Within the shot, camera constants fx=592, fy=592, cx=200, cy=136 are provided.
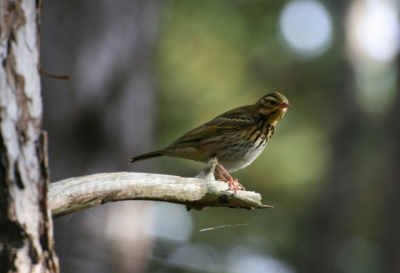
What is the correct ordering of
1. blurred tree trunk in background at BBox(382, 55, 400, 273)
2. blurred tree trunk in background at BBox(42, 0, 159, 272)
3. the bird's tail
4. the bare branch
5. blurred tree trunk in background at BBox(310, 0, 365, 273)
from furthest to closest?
blurred tree trunk in background at BBox(310, 0, 365, 273) → blurred tree trunk in background at BBox(382, 55, 400, 273) → blurred tree trunk in background at BBox(42, 0, 159, 272) → the bird's tail → the bare branch

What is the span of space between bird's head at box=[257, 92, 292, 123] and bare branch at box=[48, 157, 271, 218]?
6.94 feet

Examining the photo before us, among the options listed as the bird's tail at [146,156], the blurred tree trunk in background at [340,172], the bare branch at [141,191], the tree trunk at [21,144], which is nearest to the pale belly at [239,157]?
the bird's tail at [146,156]

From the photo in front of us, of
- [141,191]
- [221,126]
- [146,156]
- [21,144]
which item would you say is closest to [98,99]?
[146,156]

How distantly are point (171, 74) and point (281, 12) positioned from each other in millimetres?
3427

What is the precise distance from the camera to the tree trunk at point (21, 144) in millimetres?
1962

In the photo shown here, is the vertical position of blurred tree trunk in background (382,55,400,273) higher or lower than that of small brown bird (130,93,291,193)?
lower

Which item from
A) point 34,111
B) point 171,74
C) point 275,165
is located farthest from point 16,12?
point 275,165

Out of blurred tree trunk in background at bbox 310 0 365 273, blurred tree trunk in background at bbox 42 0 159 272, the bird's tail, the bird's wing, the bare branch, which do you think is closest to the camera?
the bare branch

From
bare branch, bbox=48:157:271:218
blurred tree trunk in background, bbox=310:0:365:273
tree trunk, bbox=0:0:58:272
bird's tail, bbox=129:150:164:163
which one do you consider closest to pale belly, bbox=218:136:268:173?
bird's tail, bbox=129:150:164:163

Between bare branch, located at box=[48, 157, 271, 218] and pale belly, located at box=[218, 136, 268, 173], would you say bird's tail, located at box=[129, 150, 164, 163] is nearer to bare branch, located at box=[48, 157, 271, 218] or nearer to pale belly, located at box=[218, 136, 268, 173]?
pale belly, located at box=[218, 136, 268, 173]

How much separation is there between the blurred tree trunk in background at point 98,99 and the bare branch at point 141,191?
2214 mm

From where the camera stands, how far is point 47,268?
2145mm

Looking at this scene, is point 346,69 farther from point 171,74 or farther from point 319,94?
point 171,74

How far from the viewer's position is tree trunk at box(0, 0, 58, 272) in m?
1.96
